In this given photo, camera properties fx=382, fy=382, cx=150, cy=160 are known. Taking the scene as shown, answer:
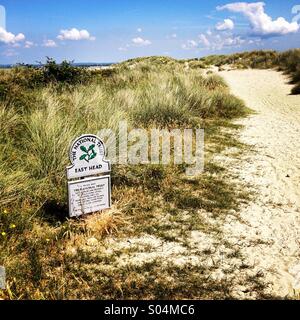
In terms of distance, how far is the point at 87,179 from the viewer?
370 centimetres

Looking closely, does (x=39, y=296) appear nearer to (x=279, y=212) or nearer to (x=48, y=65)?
(x=279, y=212)

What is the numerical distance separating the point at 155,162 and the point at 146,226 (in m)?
1.78

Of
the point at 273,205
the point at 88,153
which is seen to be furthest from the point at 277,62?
the point at 88,153

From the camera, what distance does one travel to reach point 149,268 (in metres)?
3.20

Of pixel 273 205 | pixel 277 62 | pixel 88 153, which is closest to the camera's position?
pixel 88 153

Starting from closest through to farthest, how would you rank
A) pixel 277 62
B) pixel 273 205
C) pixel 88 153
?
pixel 88 153
pixel 273 205
pixel 277 62

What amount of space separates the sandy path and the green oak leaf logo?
156 cm

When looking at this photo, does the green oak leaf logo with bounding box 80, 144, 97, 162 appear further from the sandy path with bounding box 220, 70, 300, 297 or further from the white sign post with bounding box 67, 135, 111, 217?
the sandy path with bounding box 220, 70, 300, 297

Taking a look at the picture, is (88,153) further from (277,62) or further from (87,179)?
(277,62)

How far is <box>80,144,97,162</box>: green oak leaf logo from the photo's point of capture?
12.0ft

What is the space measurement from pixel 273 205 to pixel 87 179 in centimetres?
227

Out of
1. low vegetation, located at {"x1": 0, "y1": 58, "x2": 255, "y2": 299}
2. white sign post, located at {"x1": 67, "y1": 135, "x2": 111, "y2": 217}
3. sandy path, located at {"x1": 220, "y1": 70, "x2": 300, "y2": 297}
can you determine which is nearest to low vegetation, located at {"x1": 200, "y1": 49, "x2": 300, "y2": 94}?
sandy path, located at {"x1": 220, "y1": 70, "x2": 300, "y2": 297}

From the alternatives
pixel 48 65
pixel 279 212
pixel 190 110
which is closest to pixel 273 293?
pixel 279 212

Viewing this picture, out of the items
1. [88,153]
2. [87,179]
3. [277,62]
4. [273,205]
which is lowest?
[273,205]
